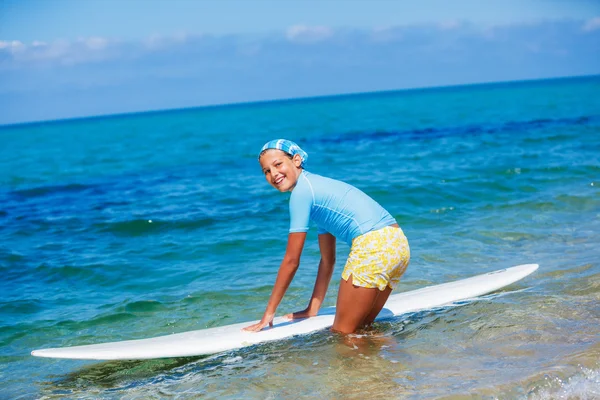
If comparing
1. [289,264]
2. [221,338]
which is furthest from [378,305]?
[221,338]

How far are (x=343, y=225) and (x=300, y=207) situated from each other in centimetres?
39

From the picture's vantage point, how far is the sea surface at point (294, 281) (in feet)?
14.5

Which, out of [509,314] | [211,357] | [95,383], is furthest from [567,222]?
[95,383]

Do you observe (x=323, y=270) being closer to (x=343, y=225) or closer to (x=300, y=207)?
(x=343, y=225)

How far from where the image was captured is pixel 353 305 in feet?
15.5

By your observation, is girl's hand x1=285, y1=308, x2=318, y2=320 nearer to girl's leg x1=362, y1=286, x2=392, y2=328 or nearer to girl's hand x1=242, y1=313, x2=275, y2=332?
girl's hand x1=242, y1=313, x2=275, y2=332

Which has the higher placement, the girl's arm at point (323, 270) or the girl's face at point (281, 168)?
the girl's face at point (281, 168)

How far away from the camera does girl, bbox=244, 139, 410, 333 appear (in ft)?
14.8

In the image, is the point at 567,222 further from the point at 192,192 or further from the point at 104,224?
the point at 192,192

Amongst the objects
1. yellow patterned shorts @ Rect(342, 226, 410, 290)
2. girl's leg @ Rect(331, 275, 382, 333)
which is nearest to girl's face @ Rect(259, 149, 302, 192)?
yellow patterned shorts @ Rect(342, 226, 410, 290)

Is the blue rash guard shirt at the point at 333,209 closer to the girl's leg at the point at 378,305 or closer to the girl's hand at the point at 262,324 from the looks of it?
the girl's leg at the point at 378,305

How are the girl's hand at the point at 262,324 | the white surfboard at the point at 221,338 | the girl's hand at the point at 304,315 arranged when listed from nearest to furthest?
the girl's hand at the point at 262,324 → the white surfboard at the point at 221,338 → the girl's hand at the point at 304,315

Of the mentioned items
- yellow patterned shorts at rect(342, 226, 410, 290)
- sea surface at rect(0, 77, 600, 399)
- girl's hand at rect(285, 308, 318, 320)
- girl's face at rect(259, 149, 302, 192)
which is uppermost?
girl's face at rect(259, 149, 302, 192)

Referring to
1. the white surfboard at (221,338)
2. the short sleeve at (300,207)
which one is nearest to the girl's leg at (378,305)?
the white surfboard at (221,338)
